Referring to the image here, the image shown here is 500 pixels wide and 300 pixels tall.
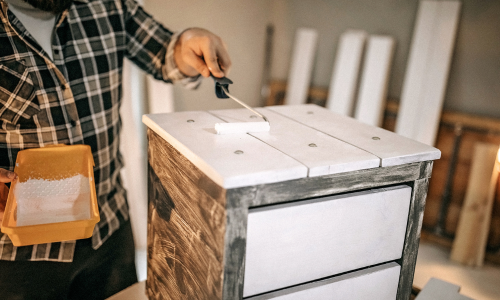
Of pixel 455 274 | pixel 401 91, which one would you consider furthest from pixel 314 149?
pixel 401 91

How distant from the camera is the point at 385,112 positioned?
2.45 meters

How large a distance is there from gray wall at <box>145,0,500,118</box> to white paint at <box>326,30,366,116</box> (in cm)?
11

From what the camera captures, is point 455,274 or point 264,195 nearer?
point 264,195

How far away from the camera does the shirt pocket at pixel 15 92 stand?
2.84 feet

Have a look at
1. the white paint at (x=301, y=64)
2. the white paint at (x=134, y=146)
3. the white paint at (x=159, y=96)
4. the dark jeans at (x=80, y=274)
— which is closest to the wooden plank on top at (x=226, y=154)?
the dark jeans at (x=80, y=274)

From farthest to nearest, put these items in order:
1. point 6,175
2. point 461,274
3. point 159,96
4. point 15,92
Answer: point 159,96
point 461,274
point 15,92
point 6,175

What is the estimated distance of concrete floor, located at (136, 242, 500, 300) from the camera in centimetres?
194

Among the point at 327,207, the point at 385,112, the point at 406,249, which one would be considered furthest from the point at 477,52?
the point at 327,207

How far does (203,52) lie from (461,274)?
186 centimetres

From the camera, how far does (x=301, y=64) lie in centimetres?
274

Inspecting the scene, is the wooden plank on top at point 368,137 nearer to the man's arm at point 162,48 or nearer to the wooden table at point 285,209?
the wooden table at point 285,209

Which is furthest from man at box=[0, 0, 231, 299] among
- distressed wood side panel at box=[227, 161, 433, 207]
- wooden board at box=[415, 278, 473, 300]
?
wooden board at box=[415, 278, 473, 300]

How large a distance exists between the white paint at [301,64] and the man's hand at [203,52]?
70.1 inches

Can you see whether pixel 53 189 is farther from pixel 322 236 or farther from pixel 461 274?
pixel 461 274
